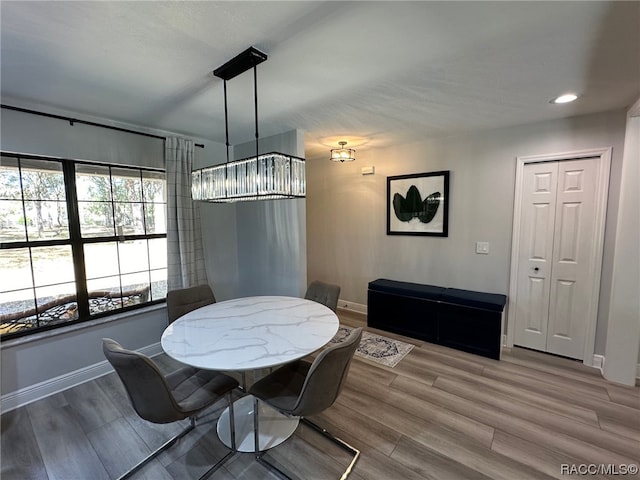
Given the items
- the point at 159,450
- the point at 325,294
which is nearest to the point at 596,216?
the point at 325,294

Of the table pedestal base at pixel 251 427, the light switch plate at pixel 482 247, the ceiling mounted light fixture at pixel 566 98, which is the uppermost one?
the ceiling mounted light fixture at pixel 566 98

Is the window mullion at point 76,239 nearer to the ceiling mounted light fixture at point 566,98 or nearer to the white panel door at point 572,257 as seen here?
the ceiling mounted light fixture at point 566,98

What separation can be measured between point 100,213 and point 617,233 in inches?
189

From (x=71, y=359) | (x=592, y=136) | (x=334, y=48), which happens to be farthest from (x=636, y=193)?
(x=71, y=359)

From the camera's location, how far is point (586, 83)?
196 centimetres

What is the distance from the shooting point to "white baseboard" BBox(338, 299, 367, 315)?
430cm

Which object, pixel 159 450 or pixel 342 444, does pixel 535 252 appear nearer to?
pixel 342 444

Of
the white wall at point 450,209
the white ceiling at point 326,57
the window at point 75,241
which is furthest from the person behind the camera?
the white wall at point 450,209

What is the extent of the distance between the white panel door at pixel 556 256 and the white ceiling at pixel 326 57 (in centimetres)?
64

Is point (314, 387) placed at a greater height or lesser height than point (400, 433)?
greater

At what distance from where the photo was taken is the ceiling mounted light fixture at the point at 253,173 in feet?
5.50

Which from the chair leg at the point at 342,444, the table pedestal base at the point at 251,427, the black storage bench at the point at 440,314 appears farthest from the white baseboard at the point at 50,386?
the black storage bench at the point at 440,314

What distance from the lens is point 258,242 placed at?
3.52m

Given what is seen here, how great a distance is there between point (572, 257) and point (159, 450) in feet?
12.8
